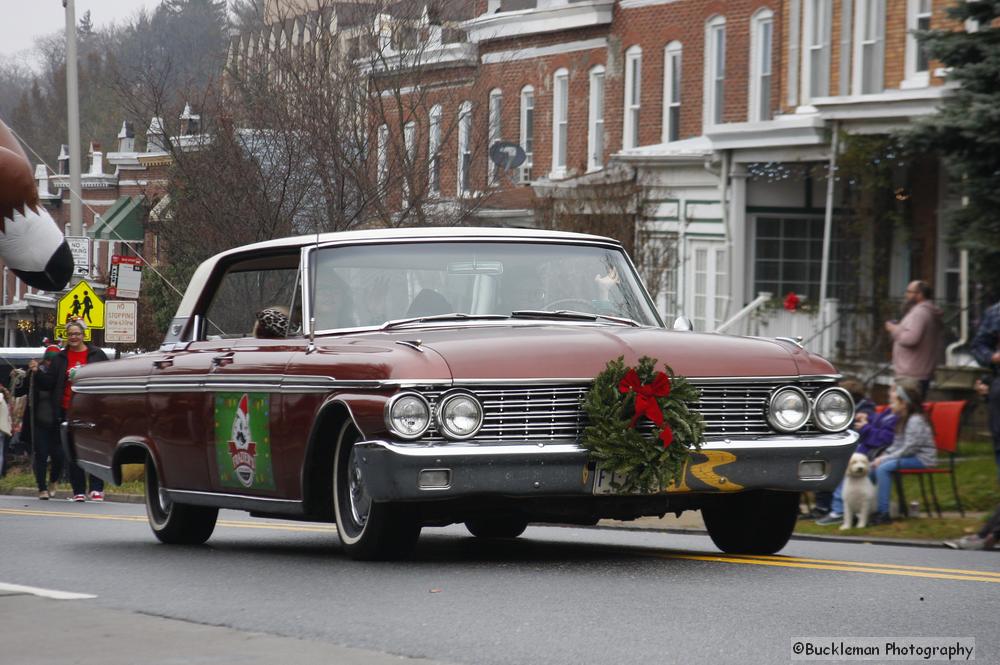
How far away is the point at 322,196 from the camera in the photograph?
2817 centimetres

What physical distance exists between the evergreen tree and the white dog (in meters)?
3.57

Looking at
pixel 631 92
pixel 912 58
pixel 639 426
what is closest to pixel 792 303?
pixel 912 58

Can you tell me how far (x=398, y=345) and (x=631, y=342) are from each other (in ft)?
3.82

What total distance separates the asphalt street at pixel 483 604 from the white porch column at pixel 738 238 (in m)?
Result: 17.8

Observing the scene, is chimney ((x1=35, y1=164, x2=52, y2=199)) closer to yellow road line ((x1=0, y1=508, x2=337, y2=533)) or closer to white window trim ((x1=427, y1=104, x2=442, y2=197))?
white window trim ((x1=427, y1=104, x2=442, y2=197))

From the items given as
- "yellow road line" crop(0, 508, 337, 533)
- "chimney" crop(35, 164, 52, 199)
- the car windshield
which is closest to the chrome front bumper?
the car windshield

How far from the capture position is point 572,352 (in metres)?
9.10

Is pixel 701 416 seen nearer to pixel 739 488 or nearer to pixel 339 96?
pixel 739 488

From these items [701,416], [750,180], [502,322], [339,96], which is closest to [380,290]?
[502,322]

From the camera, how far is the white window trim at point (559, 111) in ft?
127

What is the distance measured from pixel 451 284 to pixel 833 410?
2231mm

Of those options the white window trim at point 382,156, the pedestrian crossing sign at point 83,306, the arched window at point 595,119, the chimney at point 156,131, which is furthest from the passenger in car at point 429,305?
the arched window at point 595,119

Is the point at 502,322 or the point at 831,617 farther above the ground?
the point at 502,322

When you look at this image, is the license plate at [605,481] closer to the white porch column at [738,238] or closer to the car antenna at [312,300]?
the car antenna at [312,300]
